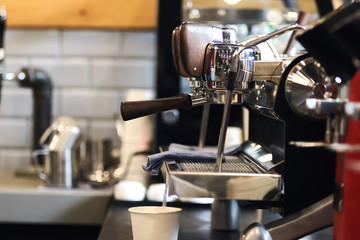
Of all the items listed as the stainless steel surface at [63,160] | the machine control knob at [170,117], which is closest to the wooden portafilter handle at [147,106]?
the machine control knob at [170,117]

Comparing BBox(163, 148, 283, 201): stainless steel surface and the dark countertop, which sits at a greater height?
BBox(163, 148, 283, 201): stainless steel surface

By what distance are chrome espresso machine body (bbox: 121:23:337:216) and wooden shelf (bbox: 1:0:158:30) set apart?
1.24 metres

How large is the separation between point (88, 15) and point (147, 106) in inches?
52.2

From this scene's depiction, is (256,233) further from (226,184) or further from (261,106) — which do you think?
(261,106)

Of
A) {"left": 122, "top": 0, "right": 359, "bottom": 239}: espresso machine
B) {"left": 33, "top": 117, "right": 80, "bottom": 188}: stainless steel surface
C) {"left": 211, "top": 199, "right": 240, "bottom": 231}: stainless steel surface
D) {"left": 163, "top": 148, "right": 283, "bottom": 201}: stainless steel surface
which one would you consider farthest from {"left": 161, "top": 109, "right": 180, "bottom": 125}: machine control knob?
{"left": 163, "top": 148, "right": 283, "bottom": 201}: stainless steel surface

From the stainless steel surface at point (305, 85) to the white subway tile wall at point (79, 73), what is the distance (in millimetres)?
1342

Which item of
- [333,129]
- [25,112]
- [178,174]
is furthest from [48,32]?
[333,129]

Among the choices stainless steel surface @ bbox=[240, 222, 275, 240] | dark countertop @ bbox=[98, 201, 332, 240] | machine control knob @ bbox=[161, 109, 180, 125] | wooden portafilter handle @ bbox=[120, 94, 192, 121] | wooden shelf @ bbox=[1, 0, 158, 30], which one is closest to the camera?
stainless steel surface @ bbox=[240, 222, 275, 240]

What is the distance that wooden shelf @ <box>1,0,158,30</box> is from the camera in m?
2.28

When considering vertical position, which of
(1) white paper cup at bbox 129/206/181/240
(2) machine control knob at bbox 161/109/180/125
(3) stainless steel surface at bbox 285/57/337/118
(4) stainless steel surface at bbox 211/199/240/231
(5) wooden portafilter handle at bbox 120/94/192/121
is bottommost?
(4) stainless steel surface at bbox 211/199/240/231

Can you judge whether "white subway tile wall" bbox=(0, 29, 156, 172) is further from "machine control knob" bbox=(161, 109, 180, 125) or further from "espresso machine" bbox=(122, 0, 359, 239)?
"espresso machine" bbox=(122, 0, 359, 239)

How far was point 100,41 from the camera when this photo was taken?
2.30 m

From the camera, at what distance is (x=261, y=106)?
3.54 feet

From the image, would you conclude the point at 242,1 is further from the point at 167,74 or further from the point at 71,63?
the point at 71,63
